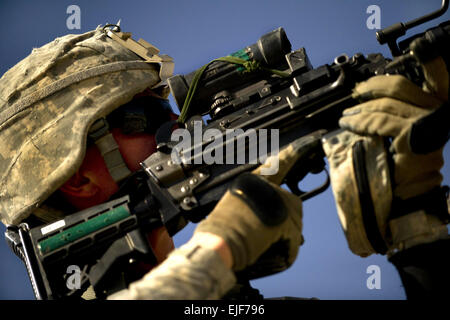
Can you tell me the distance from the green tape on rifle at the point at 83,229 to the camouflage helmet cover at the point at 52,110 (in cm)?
43

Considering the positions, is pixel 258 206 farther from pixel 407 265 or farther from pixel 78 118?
pixel 78 118

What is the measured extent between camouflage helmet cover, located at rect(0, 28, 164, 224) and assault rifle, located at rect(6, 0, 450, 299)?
35cm

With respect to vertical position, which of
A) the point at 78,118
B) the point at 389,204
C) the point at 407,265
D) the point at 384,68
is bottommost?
the point at 407,265

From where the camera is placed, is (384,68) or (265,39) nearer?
(384,68)

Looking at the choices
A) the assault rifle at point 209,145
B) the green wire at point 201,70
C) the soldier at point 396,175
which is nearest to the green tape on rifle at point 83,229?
the assault rifle at point 209,145

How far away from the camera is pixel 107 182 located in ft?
13.3

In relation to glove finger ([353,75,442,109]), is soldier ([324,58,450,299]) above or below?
below

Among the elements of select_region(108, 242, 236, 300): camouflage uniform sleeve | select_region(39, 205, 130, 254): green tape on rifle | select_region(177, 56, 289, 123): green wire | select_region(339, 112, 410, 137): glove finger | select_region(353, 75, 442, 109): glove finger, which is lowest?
select_region(108, 242, 236, 300): camouflage uniform sleeve

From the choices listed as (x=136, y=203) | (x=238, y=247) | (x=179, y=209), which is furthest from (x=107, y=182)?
(x=238, y=247)

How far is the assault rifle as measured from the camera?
11.1 feet

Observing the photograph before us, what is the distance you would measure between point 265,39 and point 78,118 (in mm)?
1455

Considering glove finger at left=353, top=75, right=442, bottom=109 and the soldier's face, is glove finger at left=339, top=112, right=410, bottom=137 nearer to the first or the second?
glove finger at left=353, top=75, right=442, bottom=109

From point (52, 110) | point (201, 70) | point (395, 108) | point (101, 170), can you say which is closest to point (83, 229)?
point (101, 170)

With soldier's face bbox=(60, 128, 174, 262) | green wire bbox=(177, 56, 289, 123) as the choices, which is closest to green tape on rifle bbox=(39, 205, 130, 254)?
soldier's face bbox=(60, 128, 174, 262)
